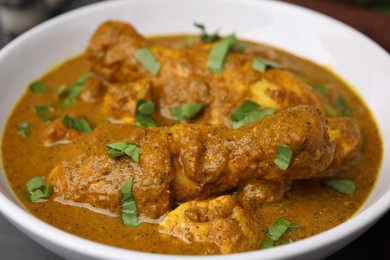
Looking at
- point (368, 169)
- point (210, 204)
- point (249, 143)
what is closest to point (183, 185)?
point (210, 204)

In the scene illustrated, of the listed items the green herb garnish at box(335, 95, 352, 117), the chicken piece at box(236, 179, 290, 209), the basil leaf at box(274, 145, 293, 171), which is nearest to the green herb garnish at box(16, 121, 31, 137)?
the chicken piece at box(236, 179, 290, 209)

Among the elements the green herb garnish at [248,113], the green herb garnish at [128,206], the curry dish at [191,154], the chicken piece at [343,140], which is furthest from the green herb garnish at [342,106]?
the green herb garnish at [128,206]

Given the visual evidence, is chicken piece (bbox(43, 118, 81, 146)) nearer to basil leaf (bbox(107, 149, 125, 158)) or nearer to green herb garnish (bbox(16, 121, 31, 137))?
green herb garnish (bbox(16, 121, 31, 137))

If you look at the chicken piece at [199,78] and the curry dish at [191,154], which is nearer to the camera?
→ the curry dish at [191,154]

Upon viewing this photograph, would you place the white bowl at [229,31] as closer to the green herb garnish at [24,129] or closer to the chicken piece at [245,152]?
the green herb garnish at [24,129]

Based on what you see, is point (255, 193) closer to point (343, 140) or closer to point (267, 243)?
point (267, 243)

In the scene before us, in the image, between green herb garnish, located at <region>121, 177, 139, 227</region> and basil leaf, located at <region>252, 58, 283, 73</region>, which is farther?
basil leaf, located at <region>252, 58, 283, 73</region>
